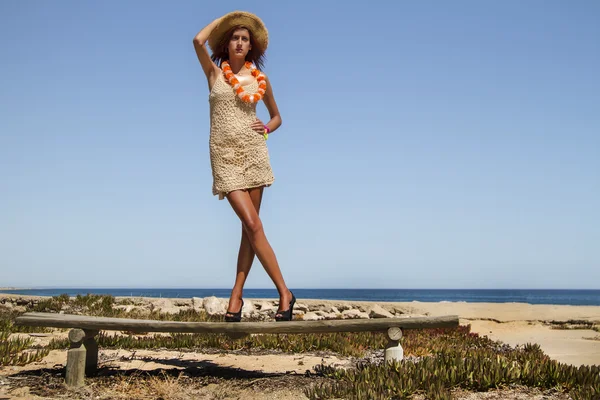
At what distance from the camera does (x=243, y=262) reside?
663 centimetres

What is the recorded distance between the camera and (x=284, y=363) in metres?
7.99

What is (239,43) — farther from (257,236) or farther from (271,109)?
(257,236)

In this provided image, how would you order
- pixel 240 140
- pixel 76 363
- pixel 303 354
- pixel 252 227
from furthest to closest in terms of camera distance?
pixel 303 354, pixel 76 363, pixel 240 140, pixel 252 227

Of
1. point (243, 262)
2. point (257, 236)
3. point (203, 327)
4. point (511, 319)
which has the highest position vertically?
point (257, 236)

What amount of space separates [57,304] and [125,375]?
32.9ft

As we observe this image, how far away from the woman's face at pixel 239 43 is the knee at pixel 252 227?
190 centimetres

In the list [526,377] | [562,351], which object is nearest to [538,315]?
[562,351]

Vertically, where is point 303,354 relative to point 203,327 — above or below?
below

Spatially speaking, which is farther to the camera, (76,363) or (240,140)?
(76,363)

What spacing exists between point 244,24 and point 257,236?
7.99 feet

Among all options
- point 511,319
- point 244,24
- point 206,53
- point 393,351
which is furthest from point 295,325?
point 511,319

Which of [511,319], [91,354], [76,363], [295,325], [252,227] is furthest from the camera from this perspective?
[511,319]

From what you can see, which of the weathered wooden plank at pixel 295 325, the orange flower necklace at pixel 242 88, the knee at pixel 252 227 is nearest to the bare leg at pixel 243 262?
the knee at pixel 252 227

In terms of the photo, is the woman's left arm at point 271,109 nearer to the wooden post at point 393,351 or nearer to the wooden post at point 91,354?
the wooden post at point 393,351
